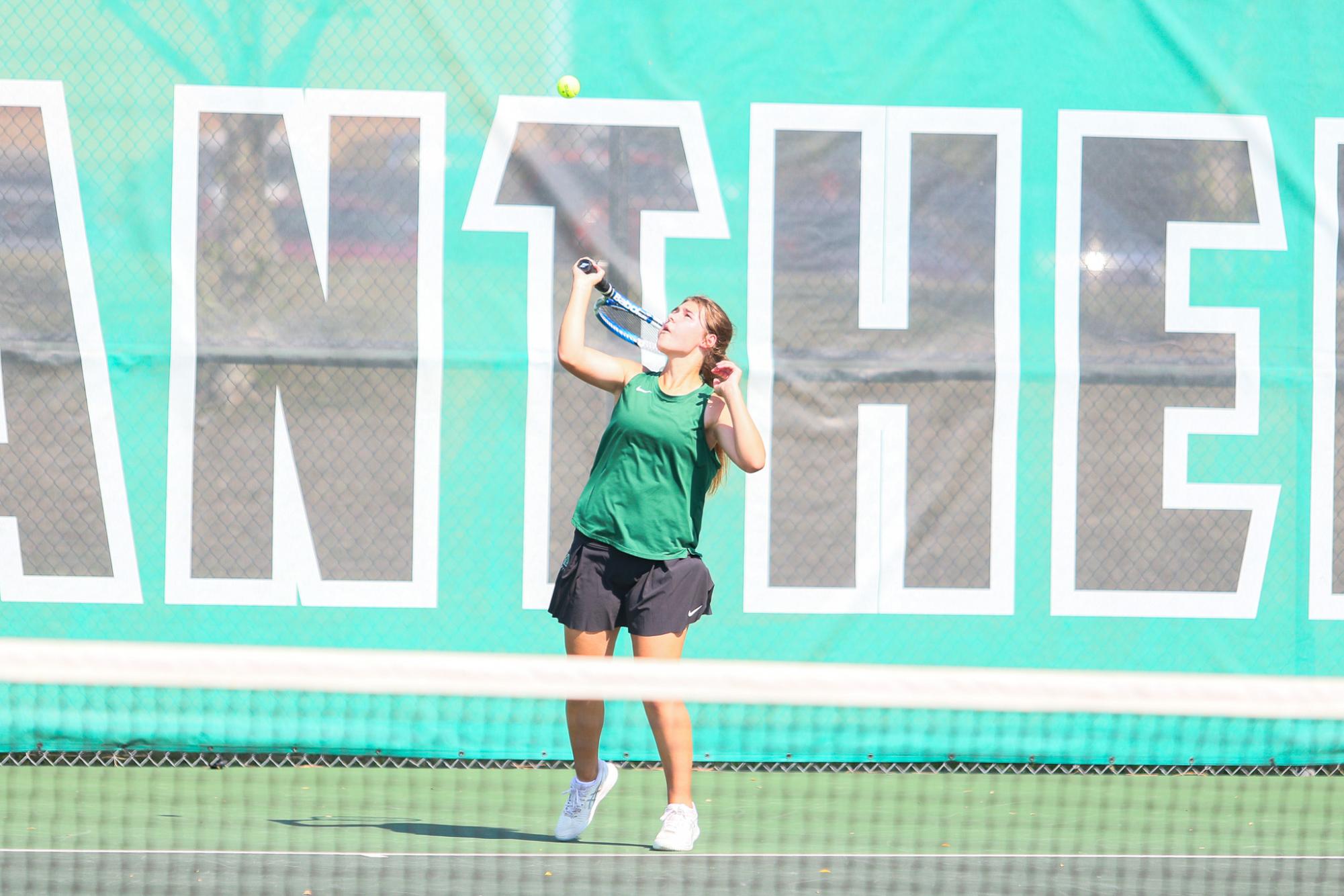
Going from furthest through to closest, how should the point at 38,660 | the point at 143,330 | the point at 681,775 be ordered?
the point at 143,330, the point at 681,775, the point at 38,660

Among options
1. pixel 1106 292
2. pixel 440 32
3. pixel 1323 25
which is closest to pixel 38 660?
pixel 440 32

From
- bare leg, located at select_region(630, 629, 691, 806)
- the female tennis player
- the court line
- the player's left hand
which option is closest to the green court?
the court line

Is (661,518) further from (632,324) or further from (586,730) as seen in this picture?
(632,324)

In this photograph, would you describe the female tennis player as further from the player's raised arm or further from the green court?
the green court

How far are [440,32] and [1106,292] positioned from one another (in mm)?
2519

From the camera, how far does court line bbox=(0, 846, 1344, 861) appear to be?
4.26 metres

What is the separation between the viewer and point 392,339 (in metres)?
5.48

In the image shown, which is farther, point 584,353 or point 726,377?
point 584,353

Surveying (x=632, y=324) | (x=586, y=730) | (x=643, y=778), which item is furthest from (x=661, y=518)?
(x=643, y=778)

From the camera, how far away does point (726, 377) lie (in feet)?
13.9

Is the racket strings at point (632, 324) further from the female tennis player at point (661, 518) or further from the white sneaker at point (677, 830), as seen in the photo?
the white sneaker at point (677, 830)

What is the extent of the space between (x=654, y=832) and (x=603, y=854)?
39 cm

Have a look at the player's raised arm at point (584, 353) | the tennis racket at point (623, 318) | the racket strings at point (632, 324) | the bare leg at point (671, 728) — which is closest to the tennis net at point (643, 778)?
the bare leg at point (671, 728)

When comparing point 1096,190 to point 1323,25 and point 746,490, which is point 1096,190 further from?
point 746,490
